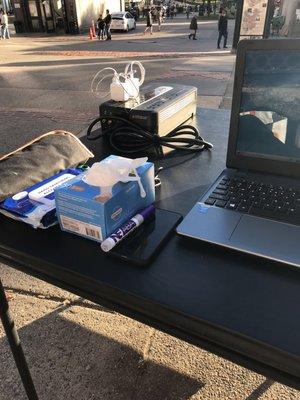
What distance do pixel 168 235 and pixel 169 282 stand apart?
15 cm

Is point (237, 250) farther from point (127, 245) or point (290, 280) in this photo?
point (127, 245)

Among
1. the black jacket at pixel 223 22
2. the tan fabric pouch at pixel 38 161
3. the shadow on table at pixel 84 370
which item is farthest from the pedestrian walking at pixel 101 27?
the tan fabric pouch at pixel 38 161

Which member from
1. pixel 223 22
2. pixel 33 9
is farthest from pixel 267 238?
pixel 33 9

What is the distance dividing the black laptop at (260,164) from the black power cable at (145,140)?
13.6 inches

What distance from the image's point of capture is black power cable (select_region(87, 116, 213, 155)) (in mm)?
1353

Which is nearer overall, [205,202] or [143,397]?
[205,202]

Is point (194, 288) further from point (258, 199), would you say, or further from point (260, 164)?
point (260, 164)

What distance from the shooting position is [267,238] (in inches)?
32.3

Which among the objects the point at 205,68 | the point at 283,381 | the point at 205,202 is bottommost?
the point at 205,68

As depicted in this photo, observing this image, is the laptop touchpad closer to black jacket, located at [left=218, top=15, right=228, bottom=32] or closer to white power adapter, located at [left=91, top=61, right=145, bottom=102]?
white power adapter, located at [left=91, top=61, right=145, bottom=102]

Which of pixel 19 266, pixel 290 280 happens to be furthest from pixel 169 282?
pixel 19 266

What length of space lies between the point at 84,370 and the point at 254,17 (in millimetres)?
4475

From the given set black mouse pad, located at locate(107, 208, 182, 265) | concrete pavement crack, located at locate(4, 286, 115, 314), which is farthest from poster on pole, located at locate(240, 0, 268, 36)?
black mouse pad, located at locate(107, 208, 182, 265)

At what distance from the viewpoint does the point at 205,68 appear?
30.1 feet
